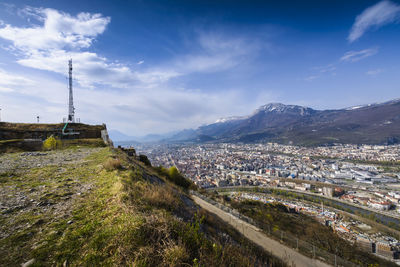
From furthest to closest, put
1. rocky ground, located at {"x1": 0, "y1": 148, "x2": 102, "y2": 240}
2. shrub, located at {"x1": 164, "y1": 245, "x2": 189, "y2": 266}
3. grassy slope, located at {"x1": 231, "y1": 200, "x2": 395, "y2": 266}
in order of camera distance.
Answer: grassy slope, located at {"x1": 231, "y1": 200, "x2": 395, "y2": 266}, rocky ground, located at {"x1": 0, "y1": 148, "x2": 102, "y2": 240}, shrub, located at {"x1": 164, "y1": 245, "x2": 189, "y2": 266}

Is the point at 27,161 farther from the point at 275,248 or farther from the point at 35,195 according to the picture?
the point at 275,248

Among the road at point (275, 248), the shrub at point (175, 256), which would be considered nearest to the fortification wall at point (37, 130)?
the road at point (275, 248)

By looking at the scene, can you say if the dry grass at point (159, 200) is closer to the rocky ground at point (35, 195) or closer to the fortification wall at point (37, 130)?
the rocky ground at point (35, 195)

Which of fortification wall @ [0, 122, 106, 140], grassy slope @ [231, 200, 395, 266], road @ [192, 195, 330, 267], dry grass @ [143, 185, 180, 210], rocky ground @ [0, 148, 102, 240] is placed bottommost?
grassy slope @ [231, 200, 395, 266]

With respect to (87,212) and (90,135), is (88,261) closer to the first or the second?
(87,212)

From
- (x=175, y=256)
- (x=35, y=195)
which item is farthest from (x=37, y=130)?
(x=175, y=256)

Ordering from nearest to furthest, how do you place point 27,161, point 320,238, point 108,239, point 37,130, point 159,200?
1. point 108,239
2. point 159,200
3. point 27,161
4. point 320,238
5. point 37,130

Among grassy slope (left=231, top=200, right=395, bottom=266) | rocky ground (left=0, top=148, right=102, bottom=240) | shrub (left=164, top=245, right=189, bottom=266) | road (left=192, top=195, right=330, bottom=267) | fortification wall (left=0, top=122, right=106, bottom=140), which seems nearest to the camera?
shrub (left=164, top=245, right=189, bottom=266)

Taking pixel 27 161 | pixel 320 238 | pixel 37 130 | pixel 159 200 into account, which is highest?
pixel 37 130

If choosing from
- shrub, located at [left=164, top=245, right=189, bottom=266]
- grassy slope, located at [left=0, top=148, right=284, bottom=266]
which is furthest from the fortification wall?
shrub, located at [left=164, top=245, right=189, bottom=266]

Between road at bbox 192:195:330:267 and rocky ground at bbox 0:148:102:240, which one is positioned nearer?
rocky ground at bbox 0:148:102:240

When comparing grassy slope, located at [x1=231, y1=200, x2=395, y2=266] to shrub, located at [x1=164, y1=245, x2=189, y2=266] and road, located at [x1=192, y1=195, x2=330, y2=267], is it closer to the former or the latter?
road, located at [x1=192, y1=195, x2=330, y2=267]

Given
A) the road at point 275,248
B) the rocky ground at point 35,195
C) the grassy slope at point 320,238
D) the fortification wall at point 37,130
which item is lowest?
the grassy slope at point 320,238

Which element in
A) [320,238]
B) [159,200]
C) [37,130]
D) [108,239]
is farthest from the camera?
[37,130]
